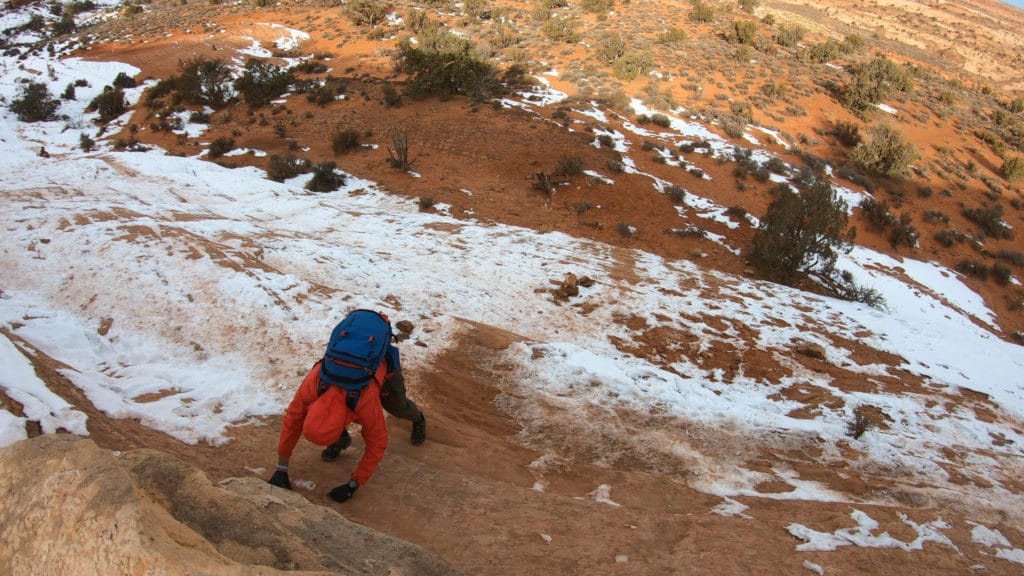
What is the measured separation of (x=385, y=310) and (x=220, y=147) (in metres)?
11.8

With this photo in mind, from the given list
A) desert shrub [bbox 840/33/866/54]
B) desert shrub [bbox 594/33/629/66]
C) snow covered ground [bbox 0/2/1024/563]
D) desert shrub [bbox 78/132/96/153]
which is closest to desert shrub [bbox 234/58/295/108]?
desert shrub [bbox 78/132/96/153]

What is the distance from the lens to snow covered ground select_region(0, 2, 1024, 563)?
15.1 ft

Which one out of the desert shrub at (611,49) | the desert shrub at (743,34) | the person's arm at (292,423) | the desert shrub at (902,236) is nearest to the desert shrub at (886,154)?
the desert shrub at (902,236)

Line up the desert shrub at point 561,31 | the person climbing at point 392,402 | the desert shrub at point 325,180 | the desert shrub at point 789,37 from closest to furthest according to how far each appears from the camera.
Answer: the person climbing at point 392,402, the desert shrub at point 325,180, the desert shrub at point 561,31, the desert shrub at point 789,37

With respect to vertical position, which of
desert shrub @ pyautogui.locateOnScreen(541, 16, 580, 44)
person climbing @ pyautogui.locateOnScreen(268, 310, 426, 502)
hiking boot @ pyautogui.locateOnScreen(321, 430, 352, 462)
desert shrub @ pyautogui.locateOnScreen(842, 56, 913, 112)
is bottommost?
hiking boot @ pyautogui.locateOnScreen(321, 430, 352, 462)

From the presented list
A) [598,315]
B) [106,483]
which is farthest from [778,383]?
[106,483]

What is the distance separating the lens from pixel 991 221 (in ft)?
52.2

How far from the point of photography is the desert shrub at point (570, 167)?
1344cm

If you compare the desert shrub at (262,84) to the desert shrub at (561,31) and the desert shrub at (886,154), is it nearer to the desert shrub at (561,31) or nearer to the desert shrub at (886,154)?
the desert shrub at (561,31)

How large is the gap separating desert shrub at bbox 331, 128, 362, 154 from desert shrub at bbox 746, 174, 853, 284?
37.7 feet

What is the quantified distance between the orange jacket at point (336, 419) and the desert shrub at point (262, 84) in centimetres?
1911

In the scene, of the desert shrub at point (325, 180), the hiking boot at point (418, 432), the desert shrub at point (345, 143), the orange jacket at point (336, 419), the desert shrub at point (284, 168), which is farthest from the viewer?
the desert shrub at point (345, 143)

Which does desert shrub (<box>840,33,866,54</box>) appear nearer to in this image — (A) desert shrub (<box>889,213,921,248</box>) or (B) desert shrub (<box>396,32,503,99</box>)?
(A) desert shrub (<box>889,213,921,248</box>)

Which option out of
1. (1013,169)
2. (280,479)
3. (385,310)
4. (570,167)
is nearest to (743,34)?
(1013,169)
